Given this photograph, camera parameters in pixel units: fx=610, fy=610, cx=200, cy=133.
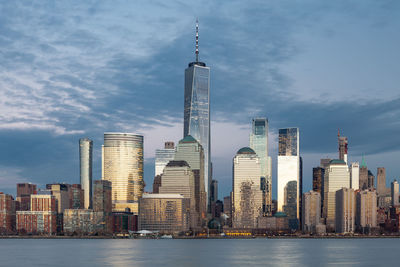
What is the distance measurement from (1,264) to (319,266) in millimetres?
82396

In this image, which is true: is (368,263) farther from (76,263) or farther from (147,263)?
(76,263)

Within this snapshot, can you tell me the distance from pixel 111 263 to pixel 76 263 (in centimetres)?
985

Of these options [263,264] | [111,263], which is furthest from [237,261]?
[111,263]

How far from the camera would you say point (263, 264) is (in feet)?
518

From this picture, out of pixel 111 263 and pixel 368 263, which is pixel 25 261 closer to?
pixel 111 263

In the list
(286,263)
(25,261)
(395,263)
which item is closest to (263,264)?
(286,263)

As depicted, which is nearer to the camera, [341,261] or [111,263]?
[111,263]

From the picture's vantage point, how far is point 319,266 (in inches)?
6097

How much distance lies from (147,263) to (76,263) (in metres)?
18.8

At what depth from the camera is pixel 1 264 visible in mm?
159625

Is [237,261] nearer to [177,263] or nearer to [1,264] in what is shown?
[177,263]

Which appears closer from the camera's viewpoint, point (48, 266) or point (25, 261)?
point (48, 266)

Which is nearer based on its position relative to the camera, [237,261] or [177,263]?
[177,263]

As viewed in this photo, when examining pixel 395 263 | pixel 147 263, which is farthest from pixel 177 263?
pixel 395 263
